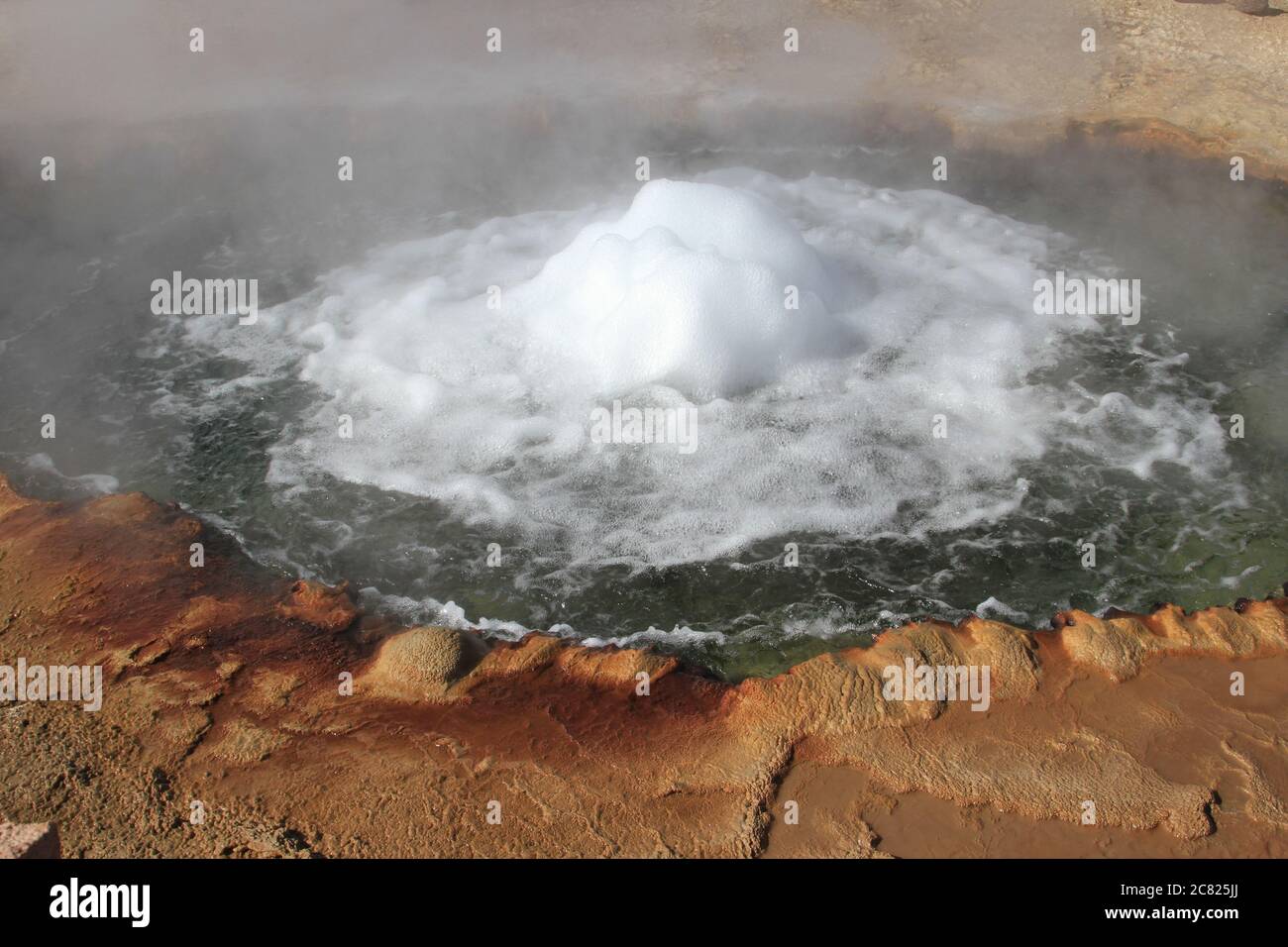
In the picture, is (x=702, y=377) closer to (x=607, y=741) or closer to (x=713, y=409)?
(x=713, y=409)

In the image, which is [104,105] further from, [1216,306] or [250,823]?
[1216,306]

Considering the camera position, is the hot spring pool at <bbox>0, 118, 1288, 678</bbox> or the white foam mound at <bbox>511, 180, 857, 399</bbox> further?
the white foam mound at <bbox>511, 180, 857, 399</bbox>

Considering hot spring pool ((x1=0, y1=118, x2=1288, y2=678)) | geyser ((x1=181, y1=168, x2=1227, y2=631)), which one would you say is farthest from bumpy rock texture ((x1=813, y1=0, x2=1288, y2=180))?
geyser ((x1=181, y1=168, x2=1227, y2=631))

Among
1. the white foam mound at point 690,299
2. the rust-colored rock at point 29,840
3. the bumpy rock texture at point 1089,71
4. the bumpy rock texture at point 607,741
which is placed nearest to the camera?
the rust-colored rock at point 29,840

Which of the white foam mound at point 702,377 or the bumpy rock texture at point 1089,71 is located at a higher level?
the bumpy rock texture at point 1089,71

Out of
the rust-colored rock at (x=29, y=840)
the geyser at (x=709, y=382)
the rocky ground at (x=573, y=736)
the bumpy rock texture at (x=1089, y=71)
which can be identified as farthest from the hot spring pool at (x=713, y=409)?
the rust-colored rock at (x=29, y=840)

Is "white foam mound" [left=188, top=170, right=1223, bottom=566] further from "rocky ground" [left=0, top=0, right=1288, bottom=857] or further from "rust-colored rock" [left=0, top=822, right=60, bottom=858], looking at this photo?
"rust-colored rock" [left=0, top=822, right=60, bottom=858]

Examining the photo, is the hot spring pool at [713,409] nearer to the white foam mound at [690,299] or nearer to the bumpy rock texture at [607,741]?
the white foam mound at [690,299]
